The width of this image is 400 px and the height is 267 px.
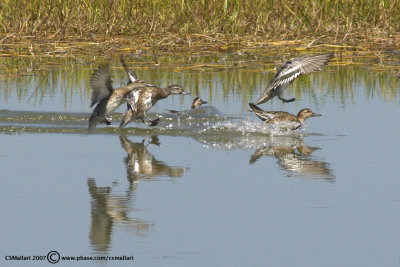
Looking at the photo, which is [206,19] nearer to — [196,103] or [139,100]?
[196,103]

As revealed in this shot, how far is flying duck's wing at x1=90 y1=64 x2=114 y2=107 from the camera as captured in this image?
1076 centimetres

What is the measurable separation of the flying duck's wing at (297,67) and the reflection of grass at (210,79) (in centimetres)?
52

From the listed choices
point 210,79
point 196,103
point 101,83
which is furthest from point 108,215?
point 210,79

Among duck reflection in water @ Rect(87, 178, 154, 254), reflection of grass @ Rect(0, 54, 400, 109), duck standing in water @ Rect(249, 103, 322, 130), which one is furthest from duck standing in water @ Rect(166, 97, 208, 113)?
duck reflection in water @ Rect(87, 178, 154, 254)

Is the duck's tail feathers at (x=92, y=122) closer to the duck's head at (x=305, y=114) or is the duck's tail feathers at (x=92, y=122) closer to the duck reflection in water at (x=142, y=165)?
the duck reflection in water at (x=142, y=165)

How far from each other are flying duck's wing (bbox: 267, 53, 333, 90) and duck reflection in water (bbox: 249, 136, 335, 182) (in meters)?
1.99

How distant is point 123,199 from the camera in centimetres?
742

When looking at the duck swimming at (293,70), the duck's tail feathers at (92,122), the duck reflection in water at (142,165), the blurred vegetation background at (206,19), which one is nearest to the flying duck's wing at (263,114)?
the duck swimming at (293,70)

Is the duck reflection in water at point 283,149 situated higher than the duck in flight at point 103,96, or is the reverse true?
the duck in flight at point 103,96

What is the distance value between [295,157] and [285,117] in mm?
2382

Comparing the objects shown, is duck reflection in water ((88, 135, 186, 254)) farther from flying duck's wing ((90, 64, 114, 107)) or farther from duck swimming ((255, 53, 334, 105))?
duck swimming ((255, 53, 334, 105))

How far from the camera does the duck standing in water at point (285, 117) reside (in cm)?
1176
